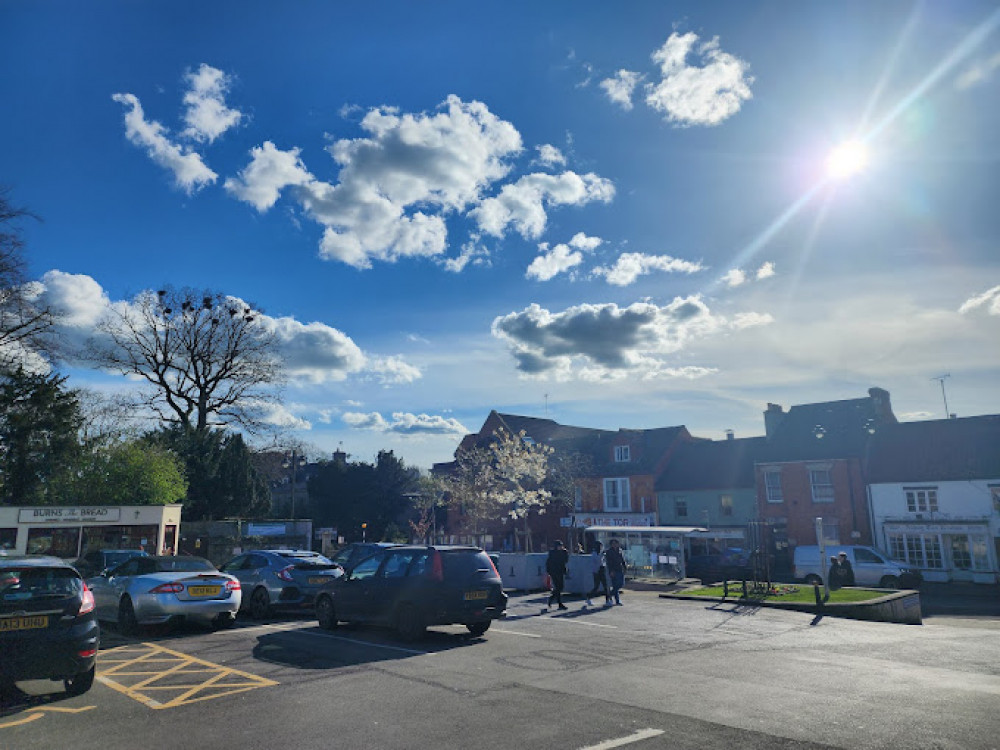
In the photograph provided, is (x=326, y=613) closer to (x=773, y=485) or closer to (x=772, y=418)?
(x=773, y=485)

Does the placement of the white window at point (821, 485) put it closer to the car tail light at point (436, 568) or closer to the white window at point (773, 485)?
the white window at point (773, 485)

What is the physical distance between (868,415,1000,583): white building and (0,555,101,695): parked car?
35484 mm

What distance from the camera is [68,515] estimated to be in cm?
2559

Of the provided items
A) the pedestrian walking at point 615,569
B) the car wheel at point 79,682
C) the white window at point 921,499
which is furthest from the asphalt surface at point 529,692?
the white window at point 921,499

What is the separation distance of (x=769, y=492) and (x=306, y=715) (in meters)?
38.4

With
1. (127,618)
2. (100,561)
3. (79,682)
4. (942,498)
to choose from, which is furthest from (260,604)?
(942,498)

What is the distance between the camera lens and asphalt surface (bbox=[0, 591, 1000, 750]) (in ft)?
19.3

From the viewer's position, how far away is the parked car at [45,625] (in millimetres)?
7062

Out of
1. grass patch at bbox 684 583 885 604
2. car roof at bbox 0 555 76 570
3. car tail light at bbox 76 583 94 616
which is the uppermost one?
car roof at bbox 0 555 76 570

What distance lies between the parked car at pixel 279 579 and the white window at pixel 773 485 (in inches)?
1258

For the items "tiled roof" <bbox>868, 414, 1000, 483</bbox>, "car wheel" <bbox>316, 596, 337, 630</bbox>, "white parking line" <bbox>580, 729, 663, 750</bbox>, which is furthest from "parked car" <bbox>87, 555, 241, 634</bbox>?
"tiled roof" <bbox>868, 414, 1000, 483</bbox>

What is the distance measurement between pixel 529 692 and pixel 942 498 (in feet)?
110

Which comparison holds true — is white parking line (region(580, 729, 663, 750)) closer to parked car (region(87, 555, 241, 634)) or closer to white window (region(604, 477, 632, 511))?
parked car (region(87, 555, 241, 634))

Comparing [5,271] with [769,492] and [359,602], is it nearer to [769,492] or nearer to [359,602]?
[359,602]
